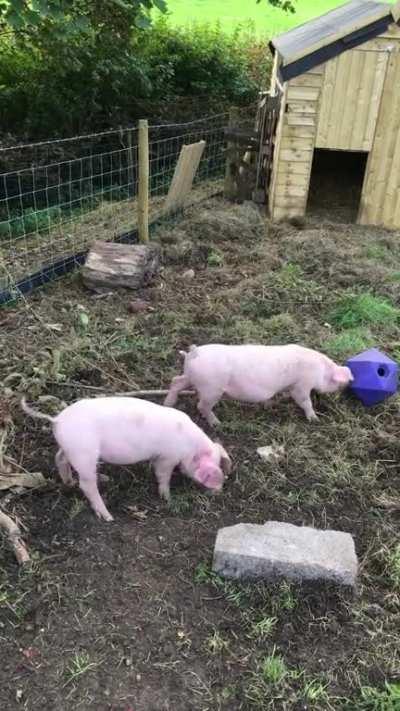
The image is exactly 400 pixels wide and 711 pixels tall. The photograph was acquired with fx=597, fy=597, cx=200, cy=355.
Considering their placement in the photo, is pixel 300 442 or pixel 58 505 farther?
pixel 300 442

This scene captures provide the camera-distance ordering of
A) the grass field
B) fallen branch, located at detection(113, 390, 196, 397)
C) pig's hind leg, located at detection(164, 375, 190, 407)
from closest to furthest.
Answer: pig's hind leg, located at detection(164, 375, 190, 407)
fallen branch, located at detection(113, 390, 196, 397)
the grass field

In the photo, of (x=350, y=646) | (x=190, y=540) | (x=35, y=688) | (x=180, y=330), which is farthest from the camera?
(x=180, y=330)

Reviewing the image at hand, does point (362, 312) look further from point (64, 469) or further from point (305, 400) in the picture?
point (64, 469)

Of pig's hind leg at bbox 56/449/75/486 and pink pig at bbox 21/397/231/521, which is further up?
pink pig at bbox 21/397/231/521

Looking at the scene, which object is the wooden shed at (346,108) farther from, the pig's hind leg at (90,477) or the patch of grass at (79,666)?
the patch of grass at (79,666)

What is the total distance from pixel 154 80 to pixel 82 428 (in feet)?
36.0

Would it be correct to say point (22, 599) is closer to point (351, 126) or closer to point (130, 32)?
point (351, 126)

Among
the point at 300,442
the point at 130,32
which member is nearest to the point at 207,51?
the point at 130,32

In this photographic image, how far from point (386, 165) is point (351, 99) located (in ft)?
3.41

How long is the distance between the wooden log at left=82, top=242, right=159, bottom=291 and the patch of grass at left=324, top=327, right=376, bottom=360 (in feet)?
6.89

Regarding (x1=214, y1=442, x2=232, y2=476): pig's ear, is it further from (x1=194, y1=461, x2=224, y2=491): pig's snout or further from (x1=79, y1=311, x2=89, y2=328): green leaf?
(x1=79, y1=311, x2=89, y2=328): green leaf

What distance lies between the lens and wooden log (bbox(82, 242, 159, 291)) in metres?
6.00

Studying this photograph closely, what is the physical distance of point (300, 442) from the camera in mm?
3881

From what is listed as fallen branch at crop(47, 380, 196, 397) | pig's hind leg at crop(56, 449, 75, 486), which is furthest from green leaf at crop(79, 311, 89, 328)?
pig's hind leg at crop(56, 449, 75, 486)
